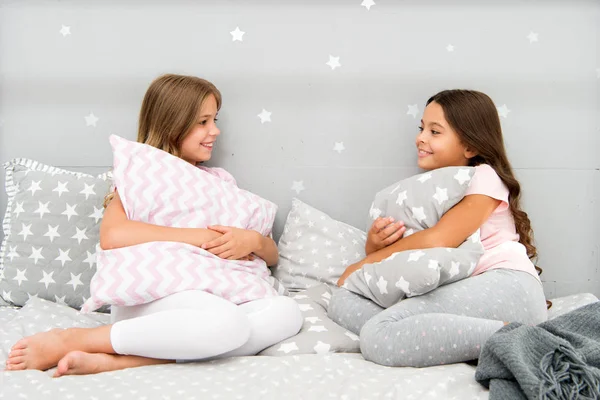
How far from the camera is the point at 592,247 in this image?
1672mm

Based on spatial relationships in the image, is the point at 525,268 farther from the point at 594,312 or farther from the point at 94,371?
the point at 94,371

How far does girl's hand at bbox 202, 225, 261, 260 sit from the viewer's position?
1.30 meters

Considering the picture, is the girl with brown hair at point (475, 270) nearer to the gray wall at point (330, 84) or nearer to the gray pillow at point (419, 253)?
the gray pillow at point (419, 253)

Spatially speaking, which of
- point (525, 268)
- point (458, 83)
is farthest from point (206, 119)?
point (525, 268)

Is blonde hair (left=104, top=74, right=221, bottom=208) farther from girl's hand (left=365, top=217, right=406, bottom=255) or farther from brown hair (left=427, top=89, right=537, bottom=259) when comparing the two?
brown hair (left=427, top=89, right=537, bottom=259)

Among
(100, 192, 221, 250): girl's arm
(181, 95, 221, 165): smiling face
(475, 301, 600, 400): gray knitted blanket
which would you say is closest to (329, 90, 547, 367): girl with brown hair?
(475, 301, 600, 400): gray knitted blanket

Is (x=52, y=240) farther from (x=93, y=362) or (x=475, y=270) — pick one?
(x=475, y=270)

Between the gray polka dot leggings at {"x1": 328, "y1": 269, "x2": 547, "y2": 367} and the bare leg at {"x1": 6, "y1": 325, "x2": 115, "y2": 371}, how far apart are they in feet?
1.58

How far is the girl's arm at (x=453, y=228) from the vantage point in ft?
4.38

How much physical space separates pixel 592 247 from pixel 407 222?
0.62 m

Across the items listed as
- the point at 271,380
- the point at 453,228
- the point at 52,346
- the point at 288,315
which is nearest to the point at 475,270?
the point at 453,228

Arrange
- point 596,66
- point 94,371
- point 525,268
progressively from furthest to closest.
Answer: point 596,66, point 525,268, point 94,371

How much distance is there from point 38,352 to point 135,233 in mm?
298

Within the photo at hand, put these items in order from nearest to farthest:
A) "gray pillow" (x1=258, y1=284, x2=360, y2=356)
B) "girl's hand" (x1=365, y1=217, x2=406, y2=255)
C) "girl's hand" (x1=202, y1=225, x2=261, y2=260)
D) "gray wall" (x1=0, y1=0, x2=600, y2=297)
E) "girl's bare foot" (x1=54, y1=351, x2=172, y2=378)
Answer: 1. "girl's bare foot" (x1=54, y1=351, x2=172, y2=378)
2. "gray pillow" (x1=258, y1=284, x2=360, y2=356)
3. "girl's hand" (x1=202, y1=225, x2=261, y2=260)
4. "girl's hand" (x1=365, y1=217, x2=406, y2=255)
5. "gray wall" (x1=0, y1=0, x2=600, y2=297)
